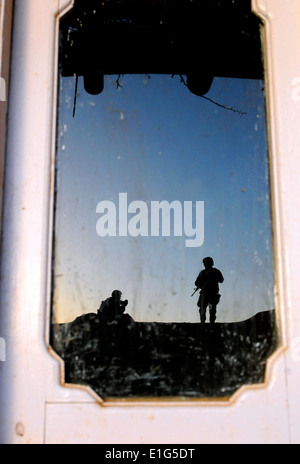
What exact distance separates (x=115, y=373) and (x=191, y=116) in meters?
1.94

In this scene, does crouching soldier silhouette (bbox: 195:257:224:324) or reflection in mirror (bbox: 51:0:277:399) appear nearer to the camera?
reflection in mirror (bbox: 51:0:277:399)

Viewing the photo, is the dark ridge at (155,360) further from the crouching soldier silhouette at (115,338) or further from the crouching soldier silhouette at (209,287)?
the crouching soldier silhouette at (209,287)

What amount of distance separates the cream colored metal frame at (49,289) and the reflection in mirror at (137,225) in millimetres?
32

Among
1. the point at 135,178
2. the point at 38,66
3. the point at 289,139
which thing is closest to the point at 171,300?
the point at 135,178

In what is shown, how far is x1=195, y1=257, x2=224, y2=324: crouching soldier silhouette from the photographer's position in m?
3.12

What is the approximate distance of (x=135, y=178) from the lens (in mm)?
1555

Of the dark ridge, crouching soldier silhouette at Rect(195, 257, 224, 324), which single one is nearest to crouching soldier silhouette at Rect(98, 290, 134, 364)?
the dark ridge

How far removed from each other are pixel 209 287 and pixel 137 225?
1941 mm

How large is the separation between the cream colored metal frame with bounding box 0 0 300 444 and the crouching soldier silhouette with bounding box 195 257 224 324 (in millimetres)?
1945

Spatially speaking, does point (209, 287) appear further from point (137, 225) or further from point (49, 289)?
point (49, 289)

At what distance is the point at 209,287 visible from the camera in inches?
137

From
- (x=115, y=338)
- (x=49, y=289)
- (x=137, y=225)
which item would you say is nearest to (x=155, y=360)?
(x=115, y=338)

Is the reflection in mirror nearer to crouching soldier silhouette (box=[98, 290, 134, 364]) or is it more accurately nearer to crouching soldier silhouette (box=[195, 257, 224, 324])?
→ crouching soldier silhouette (box=[98, 290, 134, 364])
